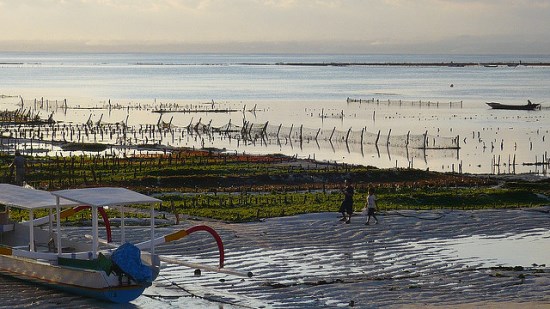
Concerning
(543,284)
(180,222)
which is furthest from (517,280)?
(180,222)

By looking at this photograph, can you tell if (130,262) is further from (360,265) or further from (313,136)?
(313,136)

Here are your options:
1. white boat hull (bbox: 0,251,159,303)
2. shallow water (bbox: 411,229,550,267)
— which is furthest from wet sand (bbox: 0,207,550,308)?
white boat hull (bbox: 0,251,159,303)

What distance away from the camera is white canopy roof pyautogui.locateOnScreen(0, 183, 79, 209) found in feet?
71.0

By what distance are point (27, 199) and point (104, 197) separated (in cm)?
263

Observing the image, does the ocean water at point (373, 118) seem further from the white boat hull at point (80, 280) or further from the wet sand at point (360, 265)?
the white boat hull at point (80, 280)

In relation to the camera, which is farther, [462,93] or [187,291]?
[462,93]

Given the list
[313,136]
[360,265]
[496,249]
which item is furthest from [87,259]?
[313,136]

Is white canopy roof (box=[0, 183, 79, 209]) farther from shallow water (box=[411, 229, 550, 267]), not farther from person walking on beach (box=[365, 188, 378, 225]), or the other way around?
person walking on beach (box=[365, 188, 378, 225])

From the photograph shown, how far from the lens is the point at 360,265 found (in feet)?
77.3

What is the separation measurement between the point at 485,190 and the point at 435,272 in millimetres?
15784

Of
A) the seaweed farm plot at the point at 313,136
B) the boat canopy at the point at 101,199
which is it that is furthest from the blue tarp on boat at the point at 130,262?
the seaweed farm plot at the point at 313,136

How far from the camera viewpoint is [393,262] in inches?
943

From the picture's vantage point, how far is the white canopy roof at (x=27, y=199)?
2164 centimetres

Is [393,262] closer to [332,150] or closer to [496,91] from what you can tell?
[332,150]
